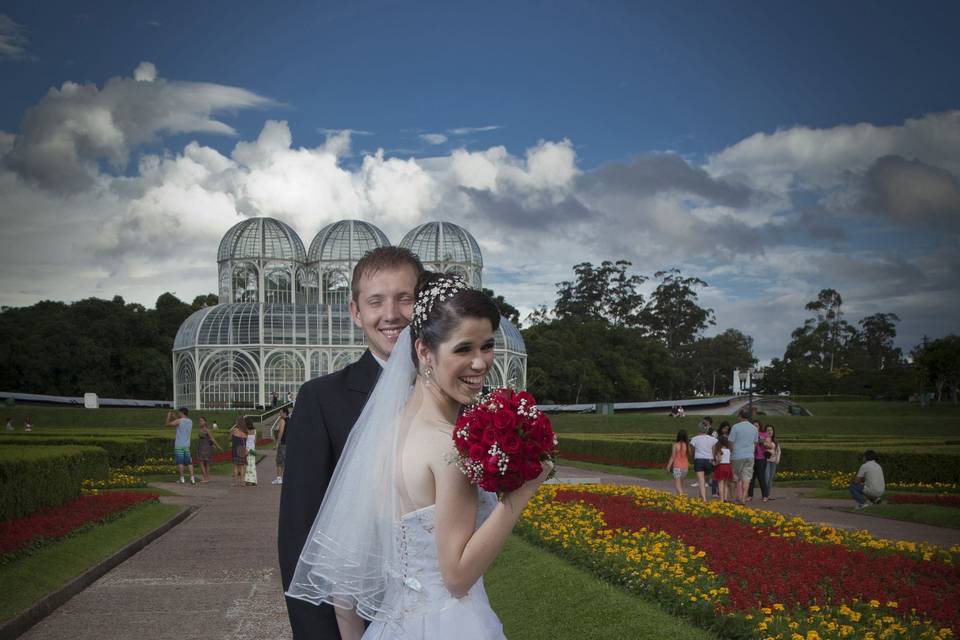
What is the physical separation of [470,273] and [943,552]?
157ft

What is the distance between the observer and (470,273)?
55.8 meters

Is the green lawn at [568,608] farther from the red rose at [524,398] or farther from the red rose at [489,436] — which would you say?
the red rose at [489,436]

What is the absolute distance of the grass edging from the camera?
6.94 meters

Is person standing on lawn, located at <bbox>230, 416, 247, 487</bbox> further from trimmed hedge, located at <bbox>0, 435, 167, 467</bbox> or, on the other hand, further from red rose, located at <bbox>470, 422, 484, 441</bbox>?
red rose, located at <bbox>470, 422, 484, 441</bbox>

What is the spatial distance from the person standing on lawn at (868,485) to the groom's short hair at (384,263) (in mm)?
13814

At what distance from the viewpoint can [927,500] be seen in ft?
49.8

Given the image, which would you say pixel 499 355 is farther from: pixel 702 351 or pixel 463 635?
pixel 463 635

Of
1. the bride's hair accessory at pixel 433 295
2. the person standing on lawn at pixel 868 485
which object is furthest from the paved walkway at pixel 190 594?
the person standing on lawn at pixel 868 485

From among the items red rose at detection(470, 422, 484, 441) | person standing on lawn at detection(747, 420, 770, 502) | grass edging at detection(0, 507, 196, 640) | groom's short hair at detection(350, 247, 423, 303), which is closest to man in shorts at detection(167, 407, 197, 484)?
grass edging at detection(0, 507, 196, 640)

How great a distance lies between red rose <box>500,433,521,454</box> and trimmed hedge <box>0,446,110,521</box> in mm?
9632

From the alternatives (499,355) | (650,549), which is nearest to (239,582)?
(650,549)

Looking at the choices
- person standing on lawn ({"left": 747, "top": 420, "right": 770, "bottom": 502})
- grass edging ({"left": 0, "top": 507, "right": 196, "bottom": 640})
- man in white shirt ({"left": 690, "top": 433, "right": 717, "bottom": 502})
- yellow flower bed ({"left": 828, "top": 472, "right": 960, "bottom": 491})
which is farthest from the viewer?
yellow flower bed ({"left": 828, "top": 472, "right": 960, "bottom": 491})

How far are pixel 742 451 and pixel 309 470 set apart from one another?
1383 cm

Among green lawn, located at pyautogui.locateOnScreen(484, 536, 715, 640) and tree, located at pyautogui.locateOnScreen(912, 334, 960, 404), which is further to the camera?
tree, located at pyautogui.locateOnScreen(912, 334, 960, 404)
